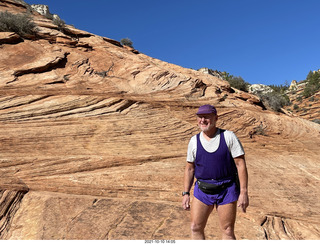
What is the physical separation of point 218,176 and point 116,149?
15.8 ft

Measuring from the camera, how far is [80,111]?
8.45m

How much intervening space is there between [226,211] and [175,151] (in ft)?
16.1

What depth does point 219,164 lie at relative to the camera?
3.01 metres

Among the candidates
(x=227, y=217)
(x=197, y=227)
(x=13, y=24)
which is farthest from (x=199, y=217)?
(x=13, y=24)

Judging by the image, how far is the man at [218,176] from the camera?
9.80 ft

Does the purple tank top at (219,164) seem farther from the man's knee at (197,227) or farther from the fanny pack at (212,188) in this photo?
the man's knee at (197,227)

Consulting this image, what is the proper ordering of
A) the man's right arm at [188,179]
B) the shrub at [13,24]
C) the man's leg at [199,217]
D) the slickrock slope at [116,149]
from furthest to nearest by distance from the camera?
the shrub at [13,24]
the slickrock slope at [116,149]
the man's right arm at [188,179]
the man's leg at [199,217]

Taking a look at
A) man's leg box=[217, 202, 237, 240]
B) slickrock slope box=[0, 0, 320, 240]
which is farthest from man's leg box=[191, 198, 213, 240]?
slickrock slope box=[0, 0, 320, 240]

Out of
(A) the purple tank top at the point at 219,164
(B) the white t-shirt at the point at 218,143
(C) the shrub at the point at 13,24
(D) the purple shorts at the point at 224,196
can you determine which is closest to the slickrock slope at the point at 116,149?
(C) the shrub at the point at 13,24

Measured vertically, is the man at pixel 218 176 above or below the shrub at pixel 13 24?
below

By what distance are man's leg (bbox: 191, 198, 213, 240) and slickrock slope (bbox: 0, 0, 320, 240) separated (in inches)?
51.7

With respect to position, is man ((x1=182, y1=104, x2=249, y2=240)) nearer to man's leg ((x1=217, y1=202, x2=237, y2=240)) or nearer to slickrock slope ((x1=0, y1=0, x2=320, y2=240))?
man's leg ((x1=217, y1=202, x2=237, y2=240))

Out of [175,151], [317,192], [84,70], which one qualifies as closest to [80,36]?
[84,70]

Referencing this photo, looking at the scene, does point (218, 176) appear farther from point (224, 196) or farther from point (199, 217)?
point (199, 217)
